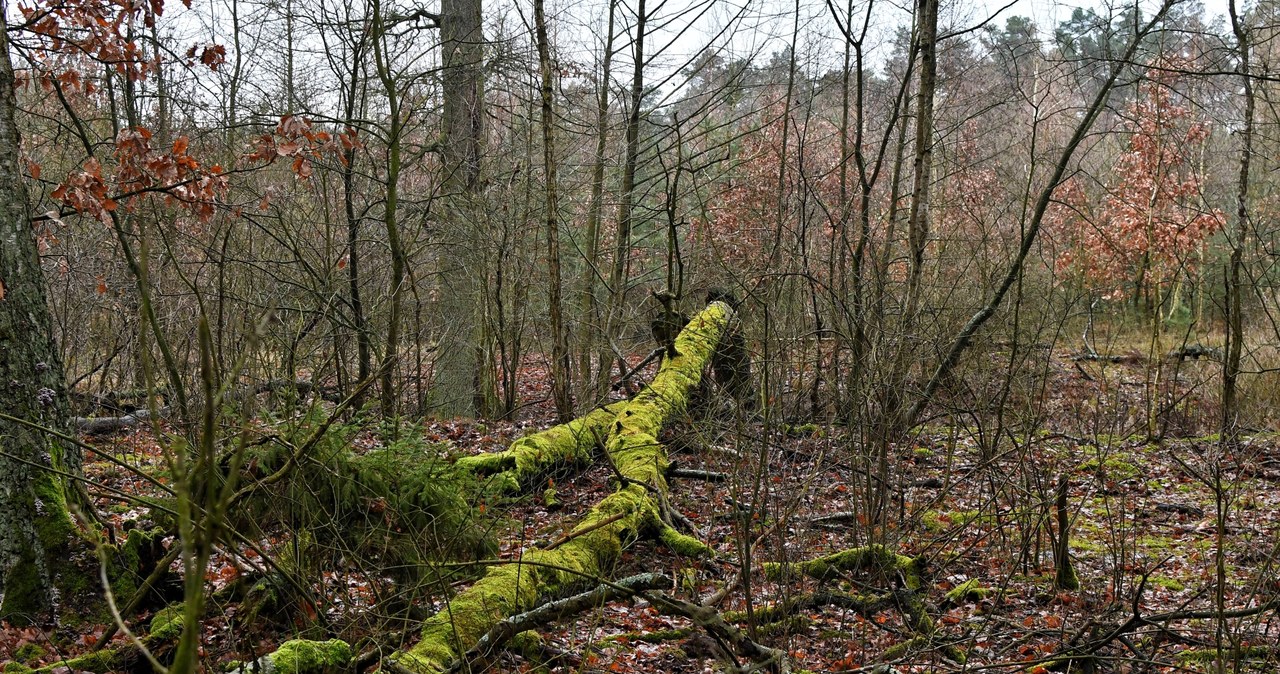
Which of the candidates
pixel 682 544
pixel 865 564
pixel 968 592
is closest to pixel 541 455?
pixel 682 544

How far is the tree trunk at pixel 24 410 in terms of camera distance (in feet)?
14.5

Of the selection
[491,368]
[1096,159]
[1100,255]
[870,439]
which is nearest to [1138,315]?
[1100,255]

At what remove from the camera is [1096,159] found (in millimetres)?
28969

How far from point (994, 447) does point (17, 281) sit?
6.30m

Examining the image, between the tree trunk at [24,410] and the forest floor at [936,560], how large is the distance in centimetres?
31

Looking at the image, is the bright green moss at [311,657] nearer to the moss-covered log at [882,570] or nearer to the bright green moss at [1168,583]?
the moss-covered log at [882,570]

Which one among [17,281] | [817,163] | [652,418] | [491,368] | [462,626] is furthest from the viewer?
[817,163]

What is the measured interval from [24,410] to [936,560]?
215 inches

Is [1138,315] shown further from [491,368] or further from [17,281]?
[17,281]

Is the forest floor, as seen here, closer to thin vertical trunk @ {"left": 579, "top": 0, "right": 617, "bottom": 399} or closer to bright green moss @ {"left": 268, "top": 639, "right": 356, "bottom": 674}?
bright green moss @ {"left": 268, "top": 639, "right": 356, "bottom": 674}

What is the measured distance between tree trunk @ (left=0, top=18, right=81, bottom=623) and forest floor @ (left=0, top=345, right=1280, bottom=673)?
311mm

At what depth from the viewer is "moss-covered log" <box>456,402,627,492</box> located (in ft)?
22.9

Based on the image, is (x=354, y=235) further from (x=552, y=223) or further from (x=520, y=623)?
(x=520, y=623)

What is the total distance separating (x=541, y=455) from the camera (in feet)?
24.5
